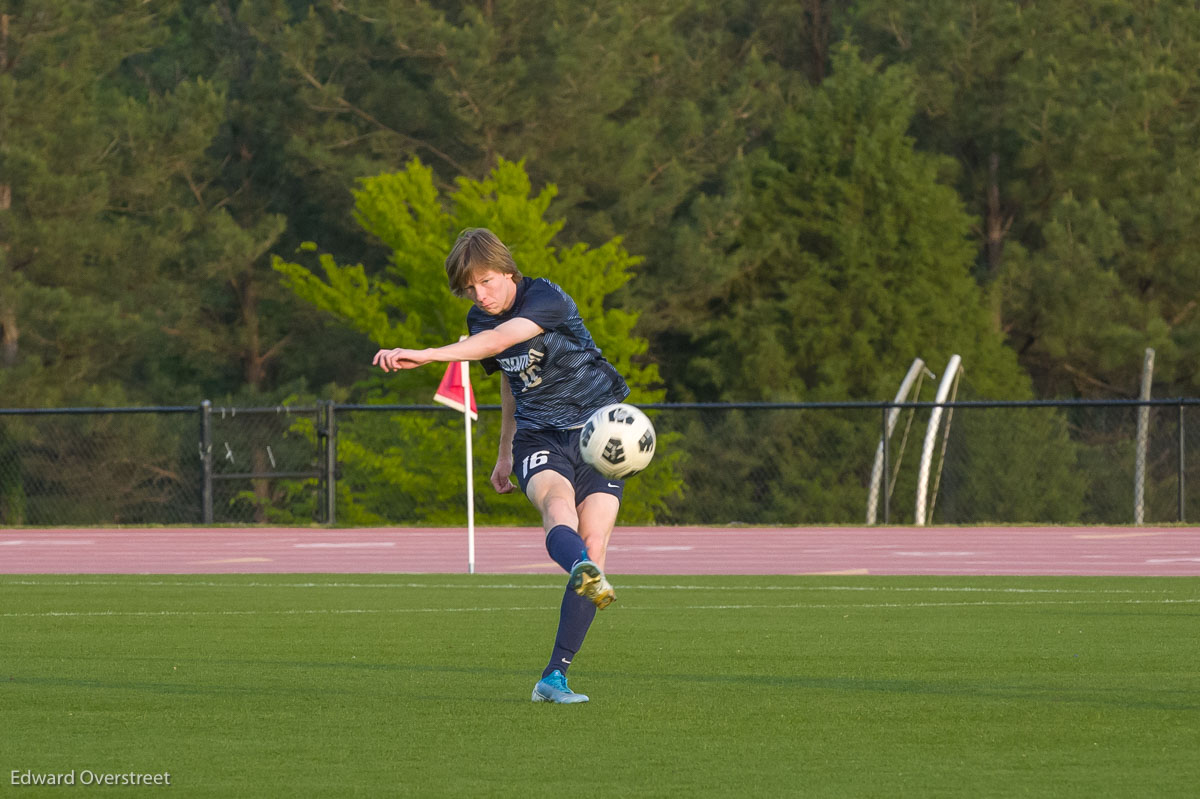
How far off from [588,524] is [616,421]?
432 millimetres

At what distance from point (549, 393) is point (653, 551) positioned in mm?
13407

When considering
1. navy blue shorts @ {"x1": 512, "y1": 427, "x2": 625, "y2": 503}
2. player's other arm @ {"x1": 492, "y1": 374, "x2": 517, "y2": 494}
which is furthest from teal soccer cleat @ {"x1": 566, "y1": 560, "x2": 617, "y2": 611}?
player's other arm @ {"x1": 492, "y1": 374, "x2": 517, "y2": 494}

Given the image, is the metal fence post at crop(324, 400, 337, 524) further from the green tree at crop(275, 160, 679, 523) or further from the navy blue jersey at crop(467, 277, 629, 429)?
the navy blue jersey at crop(467, 277, 629, 429)

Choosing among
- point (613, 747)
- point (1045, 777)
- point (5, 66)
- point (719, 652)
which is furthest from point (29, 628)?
point (5, 66)

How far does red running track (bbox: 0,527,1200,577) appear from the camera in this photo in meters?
18.0

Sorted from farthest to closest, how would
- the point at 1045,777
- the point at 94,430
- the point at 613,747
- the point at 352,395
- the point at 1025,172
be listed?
the point at 1025,172, the point at 352,395, the point at 94,430, the point at 613,747, the point at 1045,777

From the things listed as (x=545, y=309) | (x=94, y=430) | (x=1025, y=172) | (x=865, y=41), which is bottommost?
(x=94, y=430)

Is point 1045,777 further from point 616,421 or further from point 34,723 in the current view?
point 34,723

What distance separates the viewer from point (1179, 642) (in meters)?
9.92

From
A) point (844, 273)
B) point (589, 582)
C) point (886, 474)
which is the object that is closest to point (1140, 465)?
point (886, 474)

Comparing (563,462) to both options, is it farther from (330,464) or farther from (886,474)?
(330,464)

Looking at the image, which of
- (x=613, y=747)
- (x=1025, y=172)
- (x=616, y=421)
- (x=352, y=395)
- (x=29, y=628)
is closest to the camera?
(x=613, y=747)

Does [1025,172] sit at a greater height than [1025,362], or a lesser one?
greater

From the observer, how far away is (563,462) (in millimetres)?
7695
